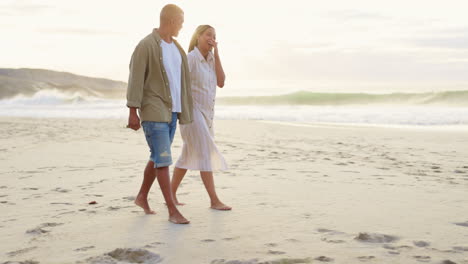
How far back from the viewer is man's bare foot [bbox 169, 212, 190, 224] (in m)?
3.79

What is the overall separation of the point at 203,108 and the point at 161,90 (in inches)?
23.9

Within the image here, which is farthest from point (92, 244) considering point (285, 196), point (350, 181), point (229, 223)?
point (350, 181)

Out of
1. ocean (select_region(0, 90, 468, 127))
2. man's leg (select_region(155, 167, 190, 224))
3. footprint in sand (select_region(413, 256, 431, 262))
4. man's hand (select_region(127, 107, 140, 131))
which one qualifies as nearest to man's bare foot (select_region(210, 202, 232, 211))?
man's leg (select_region(155, 167, 190, 224))

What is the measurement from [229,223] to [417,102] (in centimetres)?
3715

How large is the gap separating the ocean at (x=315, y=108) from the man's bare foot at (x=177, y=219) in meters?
14.2

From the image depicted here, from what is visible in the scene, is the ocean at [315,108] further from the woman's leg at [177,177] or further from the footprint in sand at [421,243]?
the footprint in sand at [421,243]

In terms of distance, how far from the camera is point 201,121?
429 cm

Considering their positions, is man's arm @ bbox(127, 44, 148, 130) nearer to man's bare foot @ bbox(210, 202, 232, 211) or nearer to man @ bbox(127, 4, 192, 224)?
man @ bbox(127, 4, 192, 224)

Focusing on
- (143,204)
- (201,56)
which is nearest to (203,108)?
(201,56)

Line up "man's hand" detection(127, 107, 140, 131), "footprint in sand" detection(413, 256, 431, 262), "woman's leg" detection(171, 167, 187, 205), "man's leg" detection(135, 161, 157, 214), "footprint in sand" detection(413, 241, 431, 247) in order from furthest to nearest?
"woman's leg" detection(171, 167, 187, 205), "man's leg" detection(135, 161, 157, 214), "man's hand" detection(127, 107, 140, 131), "footprint in sand" detection(413, 241, 431, 247), "footprint in sand" detection(413, 256, 431, 262)

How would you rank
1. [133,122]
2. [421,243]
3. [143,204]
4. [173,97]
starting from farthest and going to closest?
[143,204] → [173,97] → [133,122] → [421,243]

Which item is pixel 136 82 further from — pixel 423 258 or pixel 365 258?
pixel 423 258

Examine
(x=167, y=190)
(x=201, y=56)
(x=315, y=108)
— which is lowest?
(x=167, y=190)

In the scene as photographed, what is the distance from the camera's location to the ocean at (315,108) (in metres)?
18.4
